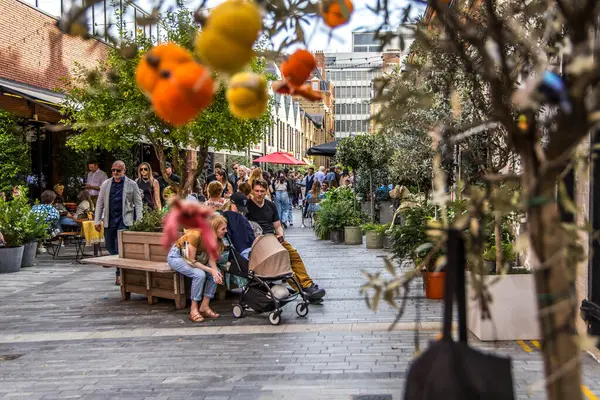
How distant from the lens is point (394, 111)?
5.73ft

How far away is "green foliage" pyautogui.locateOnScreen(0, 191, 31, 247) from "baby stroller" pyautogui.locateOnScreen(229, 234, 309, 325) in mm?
5789

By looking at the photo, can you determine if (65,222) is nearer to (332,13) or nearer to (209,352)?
(209,352)

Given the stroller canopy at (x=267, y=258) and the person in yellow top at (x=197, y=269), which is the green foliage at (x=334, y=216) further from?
the stroller canopy at (x=267, y=258)

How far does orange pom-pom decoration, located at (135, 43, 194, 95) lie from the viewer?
1270mm

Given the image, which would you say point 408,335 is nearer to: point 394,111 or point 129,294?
point 129,294

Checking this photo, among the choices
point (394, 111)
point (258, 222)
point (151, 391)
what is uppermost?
point (394, 111)

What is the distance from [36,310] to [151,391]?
4023mm

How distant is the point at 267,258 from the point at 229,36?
250 inches

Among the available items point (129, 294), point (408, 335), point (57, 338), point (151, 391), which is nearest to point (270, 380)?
point (151, 391)

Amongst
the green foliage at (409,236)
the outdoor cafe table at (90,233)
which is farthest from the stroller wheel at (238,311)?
the outdoor cafe table at (90,233)

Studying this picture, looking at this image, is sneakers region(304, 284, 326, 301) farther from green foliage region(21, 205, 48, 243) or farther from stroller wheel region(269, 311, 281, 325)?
green foliage region(21, 205, 48, 243)

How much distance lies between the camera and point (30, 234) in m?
12.0

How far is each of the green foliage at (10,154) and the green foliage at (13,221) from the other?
1669 millimetres

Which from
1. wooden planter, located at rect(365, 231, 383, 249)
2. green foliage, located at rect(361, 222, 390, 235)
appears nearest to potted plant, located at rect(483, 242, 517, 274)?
green foliage, located at rect(361, 222, 390, 235)
